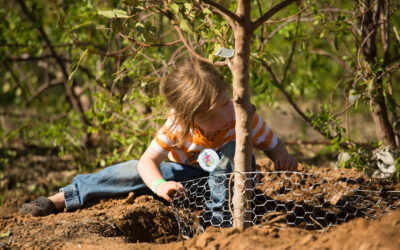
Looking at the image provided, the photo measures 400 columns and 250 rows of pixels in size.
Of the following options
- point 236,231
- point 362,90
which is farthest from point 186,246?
point 362,90

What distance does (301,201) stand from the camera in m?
2.40

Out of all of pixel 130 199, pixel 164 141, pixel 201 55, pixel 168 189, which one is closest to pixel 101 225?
pixel 130 199

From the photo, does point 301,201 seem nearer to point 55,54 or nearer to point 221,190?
point 221,190

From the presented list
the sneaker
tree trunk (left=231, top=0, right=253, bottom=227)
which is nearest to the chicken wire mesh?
tree trunk (left=231, top=0, right=253, bottom=227)

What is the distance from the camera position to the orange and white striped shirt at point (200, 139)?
237 centimetres

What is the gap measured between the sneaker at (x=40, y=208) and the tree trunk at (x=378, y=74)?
78.0 inches

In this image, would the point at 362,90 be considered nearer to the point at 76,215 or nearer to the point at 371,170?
the point at 371,170

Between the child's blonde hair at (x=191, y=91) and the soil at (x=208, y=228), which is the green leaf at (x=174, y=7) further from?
the soil at (x=208, y=228)

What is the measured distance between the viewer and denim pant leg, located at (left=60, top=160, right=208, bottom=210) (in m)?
2.54

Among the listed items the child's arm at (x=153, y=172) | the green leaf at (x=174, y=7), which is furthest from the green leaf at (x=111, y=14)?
the child's arm at (x=153, y=172)

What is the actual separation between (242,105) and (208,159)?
584mm

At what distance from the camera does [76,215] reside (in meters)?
2.37

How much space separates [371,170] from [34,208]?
6.71 ft

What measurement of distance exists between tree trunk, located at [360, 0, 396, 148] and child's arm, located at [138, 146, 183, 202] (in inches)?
51.0
